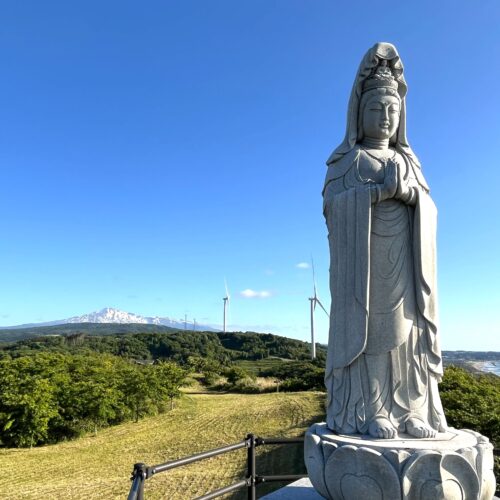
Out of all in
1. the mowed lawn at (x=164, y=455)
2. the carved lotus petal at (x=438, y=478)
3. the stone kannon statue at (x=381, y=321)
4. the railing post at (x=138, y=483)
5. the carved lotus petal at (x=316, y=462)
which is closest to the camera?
the railing post at (x=138, y=483)

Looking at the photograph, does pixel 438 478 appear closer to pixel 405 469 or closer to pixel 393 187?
pixel 405 469

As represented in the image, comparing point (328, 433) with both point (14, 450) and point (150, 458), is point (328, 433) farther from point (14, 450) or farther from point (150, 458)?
point (14, 450)

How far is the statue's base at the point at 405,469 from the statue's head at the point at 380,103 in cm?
355

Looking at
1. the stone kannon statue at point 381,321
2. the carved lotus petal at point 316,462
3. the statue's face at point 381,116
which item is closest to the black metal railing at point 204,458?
the carved lotus petal at point 316,462

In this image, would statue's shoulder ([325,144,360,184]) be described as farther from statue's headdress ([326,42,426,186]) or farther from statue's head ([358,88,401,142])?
statue's head ([358,88,401,142])

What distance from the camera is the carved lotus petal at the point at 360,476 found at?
383 cm

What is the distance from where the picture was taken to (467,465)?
3.88 metres

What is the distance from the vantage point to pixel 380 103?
536 cm

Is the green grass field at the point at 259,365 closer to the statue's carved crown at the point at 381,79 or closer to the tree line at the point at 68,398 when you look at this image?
the tree line at the point at 68,398

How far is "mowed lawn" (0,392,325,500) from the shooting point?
52.7ft

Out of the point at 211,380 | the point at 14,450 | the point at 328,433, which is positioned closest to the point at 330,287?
the point at 328,433

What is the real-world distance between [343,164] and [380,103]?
84 centimetres

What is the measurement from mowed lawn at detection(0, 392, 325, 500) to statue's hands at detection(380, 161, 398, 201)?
1336cm

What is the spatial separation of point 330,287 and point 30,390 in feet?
86.6
